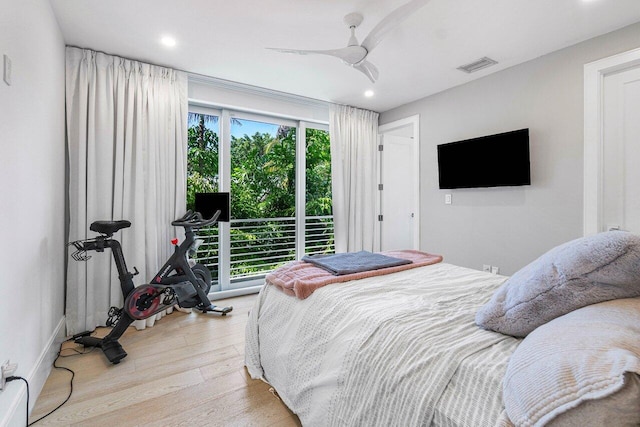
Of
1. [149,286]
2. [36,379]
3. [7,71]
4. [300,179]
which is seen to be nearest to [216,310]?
[149,286]

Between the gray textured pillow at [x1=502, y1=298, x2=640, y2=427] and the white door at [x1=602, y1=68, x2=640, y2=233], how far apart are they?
228 centimetres

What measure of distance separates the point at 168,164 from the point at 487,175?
11.1 feet

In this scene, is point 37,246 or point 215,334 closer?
point 37,246

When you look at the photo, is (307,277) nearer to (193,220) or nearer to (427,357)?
(427,357)

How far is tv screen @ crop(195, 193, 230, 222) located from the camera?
3.23 m

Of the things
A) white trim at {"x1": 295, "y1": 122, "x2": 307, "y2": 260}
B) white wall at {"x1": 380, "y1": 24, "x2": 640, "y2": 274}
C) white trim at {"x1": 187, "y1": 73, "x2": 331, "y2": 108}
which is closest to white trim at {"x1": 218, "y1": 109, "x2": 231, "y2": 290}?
white trim at {"x1": 187, "y1": 73, "x2": 331, "y2": 108}

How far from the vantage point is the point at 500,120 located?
315 centimetres

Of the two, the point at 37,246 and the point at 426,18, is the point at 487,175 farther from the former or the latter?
the point at 37,246

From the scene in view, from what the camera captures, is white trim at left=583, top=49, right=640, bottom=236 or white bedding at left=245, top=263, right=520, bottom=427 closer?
white bedding at left=245, top=263, right=520, bottom=427

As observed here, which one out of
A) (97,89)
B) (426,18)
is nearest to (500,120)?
(426,18)

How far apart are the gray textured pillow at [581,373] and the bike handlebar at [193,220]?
2.74 meters

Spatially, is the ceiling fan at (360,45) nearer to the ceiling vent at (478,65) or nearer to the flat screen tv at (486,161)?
the ceiling vent at (478,65)

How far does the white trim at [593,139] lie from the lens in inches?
97.7

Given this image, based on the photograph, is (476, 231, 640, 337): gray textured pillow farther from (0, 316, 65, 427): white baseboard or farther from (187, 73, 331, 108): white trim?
(187, 73, 331, 108): white trim
